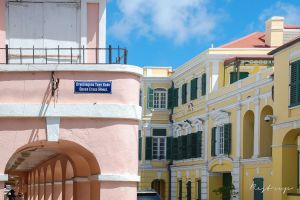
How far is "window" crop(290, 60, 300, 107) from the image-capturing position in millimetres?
25859

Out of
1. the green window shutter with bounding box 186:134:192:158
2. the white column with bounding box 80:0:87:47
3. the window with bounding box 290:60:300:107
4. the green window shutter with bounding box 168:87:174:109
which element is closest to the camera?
the white column with bounding box 80:0:87:47

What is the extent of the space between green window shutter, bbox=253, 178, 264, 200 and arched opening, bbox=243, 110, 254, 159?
174cm

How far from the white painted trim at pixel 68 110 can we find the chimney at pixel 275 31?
28.9m

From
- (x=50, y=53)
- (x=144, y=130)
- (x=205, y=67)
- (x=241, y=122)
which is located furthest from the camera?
(x=144, y=130)

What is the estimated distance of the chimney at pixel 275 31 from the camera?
40.7 meters

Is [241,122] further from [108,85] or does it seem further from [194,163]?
[108,85]

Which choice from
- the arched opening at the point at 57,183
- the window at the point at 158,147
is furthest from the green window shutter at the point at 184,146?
the arched opening at the point at 57,183

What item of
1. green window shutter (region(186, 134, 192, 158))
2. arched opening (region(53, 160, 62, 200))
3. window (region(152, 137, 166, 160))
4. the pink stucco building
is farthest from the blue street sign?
window (region(152, 137, 166, 160))

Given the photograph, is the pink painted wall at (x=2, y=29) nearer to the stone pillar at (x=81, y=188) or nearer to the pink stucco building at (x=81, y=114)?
the pink stucco building at (x=81, y=114)

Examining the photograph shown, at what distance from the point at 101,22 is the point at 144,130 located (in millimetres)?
33384

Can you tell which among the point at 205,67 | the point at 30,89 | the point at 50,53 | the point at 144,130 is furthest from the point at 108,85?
the point at 144,130

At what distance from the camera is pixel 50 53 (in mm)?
14984

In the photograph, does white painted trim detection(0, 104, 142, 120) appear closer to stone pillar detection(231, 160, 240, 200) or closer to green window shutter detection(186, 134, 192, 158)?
stone pillar detection(231, 160, 240, 200)

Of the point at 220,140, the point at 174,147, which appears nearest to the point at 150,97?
the point at 174,147
